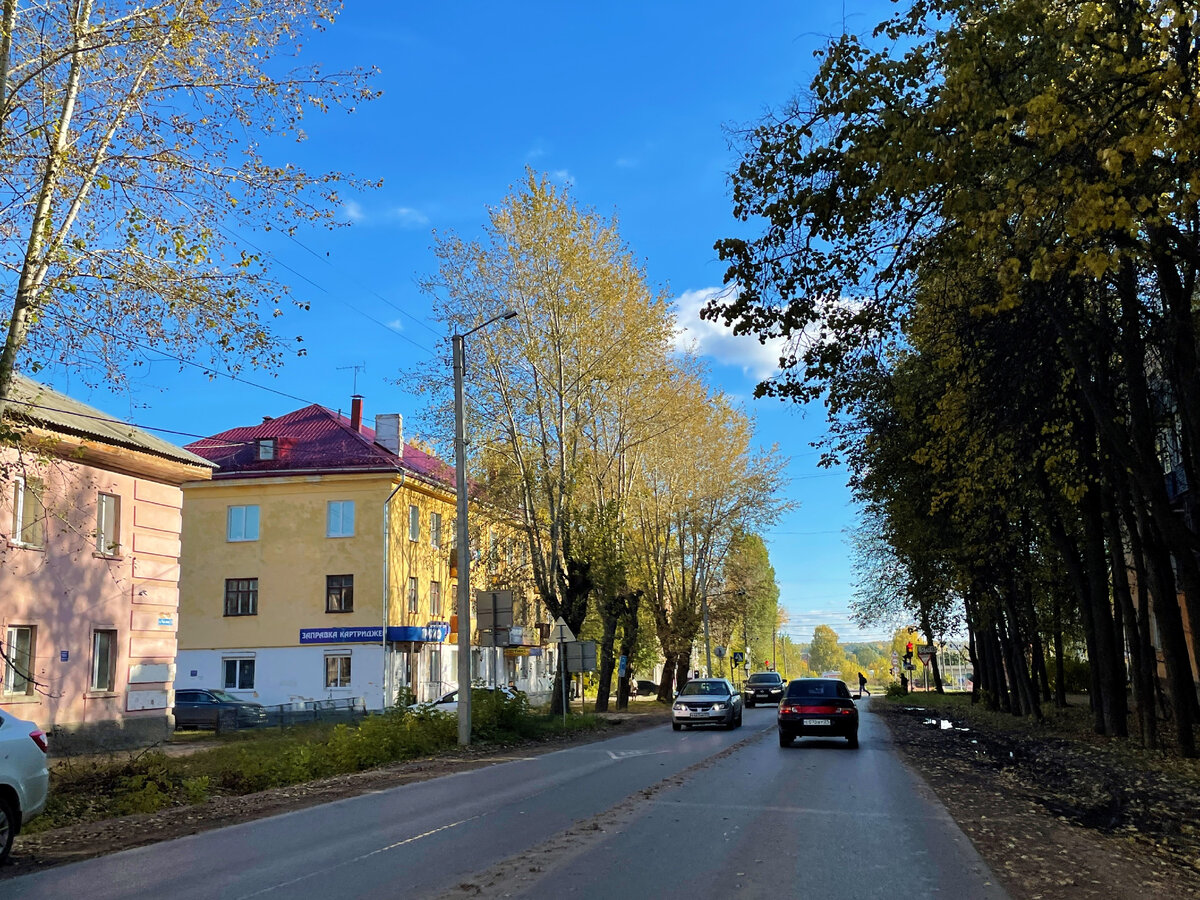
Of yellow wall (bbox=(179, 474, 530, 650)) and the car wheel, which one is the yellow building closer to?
yellow wall (bbox=(179, 474, 530, 650))

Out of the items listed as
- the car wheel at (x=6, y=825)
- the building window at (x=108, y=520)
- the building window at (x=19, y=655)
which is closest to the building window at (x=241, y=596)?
the building window at (x=108, y=520)

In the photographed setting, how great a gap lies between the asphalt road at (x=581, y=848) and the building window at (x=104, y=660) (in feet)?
45.2

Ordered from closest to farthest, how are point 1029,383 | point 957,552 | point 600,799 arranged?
point 600,799 < point 1029,383 < point 957,552

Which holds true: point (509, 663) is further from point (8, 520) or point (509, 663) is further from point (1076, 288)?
point (1076, 288)

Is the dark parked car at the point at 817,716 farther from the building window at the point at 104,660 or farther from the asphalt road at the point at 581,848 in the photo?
the building window at the point at 104,660

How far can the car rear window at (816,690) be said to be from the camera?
21.6 metres

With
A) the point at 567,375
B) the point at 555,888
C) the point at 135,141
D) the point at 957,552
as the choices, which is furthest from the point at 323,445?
the point at 555,888

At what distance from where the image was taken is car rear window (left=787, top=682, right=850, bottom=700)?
70.7 feet

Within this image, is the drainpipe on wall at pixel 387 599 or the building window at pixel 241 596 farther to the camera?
the building window at pixel 241 596

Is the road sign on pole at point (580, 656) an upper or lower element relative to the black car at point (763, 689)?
upper

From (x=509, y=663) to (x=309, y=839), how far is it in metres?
49.6

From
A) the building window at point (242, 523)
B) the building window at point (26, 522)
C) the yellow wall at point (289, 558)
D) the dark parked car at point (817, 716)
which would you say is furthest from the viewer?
the building window at point (242, 523)

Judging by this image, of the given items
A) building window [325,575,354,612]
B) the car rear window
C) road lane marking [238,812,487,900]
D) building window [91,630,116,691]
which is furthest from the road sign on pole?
road lane marking [238,812,487,900]

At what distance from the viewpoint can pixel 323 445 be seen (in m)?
45.0
